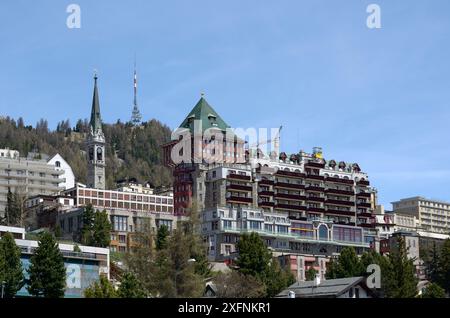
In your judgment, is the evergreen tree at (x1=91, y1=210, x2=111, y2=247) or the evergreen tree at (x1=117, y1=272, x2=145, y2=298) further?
the evergreen tree at (x1=91, y1=210, x2=111, y2=247)

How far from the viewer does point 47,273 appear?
130 m

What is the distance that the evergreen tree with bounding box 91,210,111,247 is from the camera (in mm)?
181000

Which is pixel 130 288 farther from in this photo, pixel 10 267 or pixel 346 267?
pixel 346 267

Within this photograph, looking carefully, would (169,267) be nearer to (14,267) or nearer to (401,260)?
(14,267)

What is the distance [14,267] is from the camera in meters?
132

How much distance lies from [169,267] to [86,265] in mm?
39451

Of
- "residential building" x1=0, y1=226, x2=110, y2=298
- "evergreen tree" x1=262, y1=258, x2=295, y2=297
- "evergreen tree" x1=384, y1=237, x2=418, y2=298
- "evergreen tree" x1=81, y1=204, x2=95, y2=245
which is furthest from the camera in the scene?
"evergreen tree" x1=81, y1=204, x2=95, y2=245

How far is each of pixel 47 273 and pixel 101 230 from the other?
176ft

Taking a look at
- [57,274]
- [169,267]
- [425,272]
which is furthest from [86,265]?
[425,272]

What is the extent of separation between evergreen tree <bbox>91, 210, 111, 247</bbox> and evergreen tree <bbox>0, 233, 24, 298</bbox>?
43.8 m

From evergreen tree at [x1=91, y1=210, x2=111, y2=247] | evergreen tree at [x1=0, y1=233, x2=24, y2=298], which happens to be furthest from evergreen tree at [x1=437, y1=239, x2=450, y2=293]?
evergreen tree at [x1=0, y1=233, x2=24, y2=298]

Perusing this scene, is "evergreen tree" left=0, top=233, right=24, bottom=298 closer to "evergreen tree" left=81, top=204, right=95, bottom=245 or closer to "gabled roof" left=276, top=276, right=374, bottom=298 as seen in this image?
"gabled roof" left=276, top=276, right=374, bottom=298

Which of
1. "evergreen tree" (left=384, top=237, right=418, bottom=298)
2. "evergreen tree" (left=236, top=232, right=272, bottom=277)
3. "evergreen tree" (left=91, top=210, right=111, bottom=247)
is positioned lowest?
"evergreen tree" (left=384, top=237, right=418, bottom=298)

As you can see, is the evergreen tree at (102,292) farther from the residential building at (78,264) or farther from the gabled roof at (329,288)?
the residential building at (78,264)
